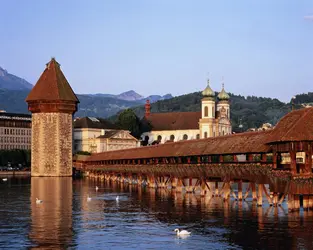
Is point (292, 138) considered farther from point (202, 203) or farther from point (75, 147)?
point (75, 147)

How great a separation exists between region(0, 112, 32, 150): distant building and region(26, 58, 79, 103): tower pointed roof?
45.9 meters

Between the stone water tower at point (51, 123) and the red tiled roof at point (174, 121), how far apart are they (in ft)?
167

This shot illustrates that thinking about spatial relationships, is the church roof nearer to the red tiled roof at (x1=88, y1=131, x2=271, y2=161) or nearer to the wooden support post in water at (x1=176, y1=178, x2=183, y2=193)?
the red tiled roof at (x1=88, y1=131, x2=271, y2=161)

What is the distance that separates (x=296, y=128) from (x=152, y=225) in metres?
8.56

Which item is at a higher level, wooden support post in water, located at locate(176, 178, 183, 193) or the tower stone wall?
the tower stone wall

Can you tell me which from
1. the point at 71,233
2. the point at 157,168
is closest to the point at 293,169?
the point at 71,233

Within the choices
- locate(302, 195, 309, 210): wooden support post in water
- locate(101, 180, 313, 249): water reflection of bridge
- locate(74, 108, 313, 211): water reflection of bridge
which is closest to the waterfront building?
locate(74, 108, 313, 211): water reflection of bridge

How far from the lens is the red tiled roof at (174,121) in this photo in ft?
531

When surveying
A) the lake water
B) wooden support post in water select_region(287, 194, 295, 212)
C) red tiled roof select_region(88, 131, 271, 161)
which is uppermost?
red tiled roof select_region(88, 131, 271, 161)

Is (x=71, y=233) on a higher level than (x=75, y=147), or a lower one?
lower

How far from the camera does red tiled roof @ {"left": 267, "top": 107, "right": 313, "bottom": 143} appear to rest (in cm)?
3772

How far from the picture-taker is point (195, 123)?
161 m

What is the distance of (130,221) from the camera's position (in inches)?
1535

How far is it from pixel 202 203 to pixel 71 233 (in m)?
16.6
